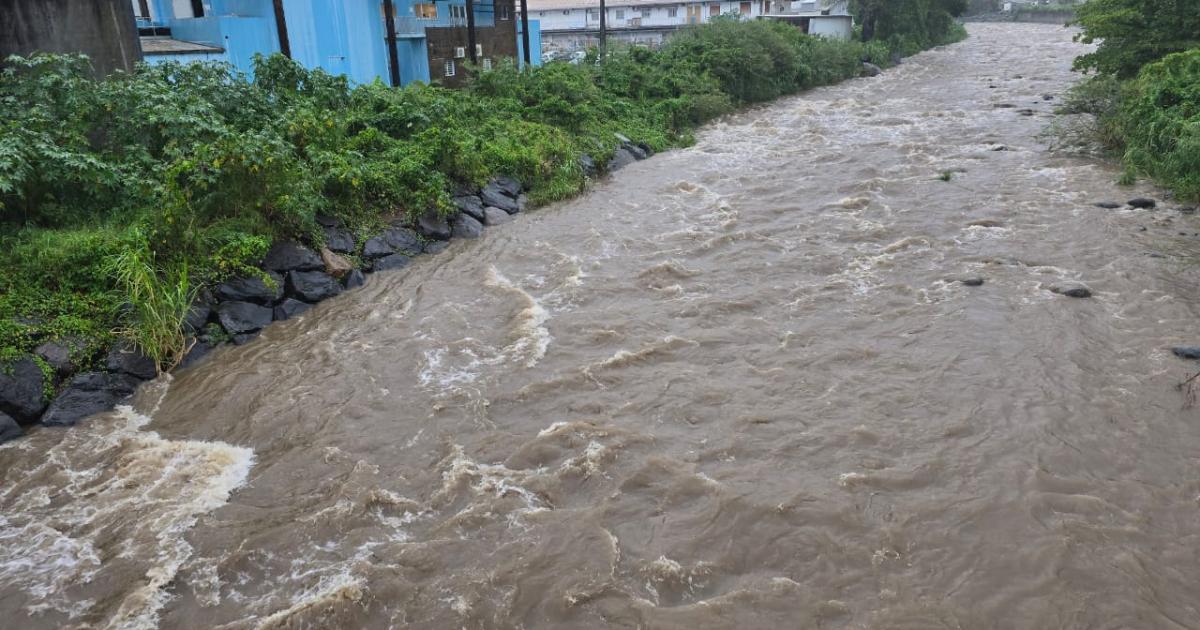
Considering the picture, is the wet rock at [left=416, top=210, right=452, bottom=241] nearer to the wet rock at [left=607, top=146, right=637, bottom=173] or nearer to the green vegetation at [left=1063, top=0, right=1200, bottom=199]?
the wet rock at [left=607, top=146, right=637, bottom=173]

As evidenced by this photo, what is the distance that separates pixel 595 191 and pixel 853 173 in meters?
5.25

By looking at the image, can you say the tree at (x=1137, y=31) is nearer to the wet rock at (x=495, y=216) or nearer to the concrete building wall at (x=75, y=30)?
the wet rock at (x=495, y=216)

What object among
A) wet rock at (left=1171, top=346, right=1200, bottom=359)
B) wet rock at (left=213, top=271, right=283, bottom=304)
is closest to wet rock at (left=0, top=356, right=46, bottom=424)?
wet rock at (left=213, top=271, right=283, bottom=304)

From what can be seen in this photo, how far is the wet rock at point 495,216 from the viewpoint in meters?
12.7

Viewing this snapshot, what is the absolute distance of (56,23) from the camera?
1025cm

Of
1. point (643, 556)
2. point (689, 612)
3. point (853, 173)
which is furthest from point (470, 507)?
point (853, 173)

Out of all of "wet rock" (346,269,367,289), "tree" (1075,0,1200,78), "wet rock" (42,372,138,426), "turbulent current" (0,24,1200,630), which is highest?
"tree" (1075,0,1200,78)

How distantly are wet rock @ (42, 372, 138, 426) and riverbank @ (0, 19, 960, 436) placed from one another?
0.05ft

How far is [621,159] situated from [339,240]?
809 cm

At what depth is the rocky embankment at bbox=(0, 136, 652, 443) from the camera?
22.5 ft

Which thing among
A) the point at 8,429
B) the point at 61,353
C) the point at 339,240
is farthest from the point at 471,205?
the point at 8,429

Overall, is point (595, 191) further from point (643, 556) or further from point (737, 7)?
point (737, 7)

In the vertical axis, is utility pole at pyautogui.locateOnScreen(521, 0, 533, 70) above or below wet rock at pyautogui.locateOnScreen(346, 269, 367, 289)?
above

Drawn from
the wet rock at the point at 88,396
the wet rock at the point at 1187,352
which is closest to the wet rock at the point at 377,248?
the wet rock at the point at 88,396
